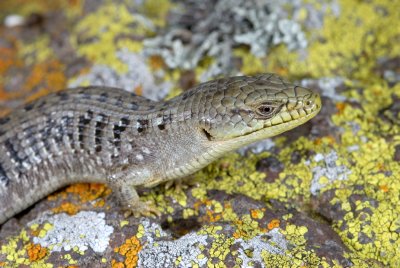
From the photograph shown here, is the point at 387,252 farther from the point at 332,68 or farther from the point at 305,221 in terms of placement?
the point at 332,68

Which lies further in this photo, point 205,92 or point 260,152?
point 260,152

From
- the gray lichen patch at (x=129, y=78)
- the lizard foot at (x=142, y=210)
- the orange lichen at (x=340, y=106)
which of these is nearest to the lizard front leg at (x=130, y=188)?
the lizard foot at (x=142, y=210)

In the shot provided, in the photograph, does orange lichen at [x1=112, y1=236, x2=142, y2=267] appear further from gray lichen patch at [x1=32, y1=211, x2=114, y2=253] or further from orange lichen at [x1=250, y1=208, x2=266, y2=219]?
orange lichen at [x1=250, y1=208, x2=266, y2=219]

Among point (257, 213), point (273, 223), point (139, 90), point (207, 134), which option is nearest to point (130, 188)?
point (207, 134)

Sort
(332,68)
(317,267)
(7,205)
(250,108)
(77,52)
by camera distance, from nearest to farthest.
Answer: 1. (317,267)
2. (250,108)
3. (7,205)
4. (332,68)
5. (77,52)

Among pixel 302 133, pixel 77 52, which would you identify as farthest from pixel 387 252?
pixel 77 52

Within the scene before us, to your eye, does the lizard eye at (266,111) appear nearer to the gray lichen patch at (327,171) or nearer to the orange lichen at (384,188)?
the gray lichen patch at (327,171)
